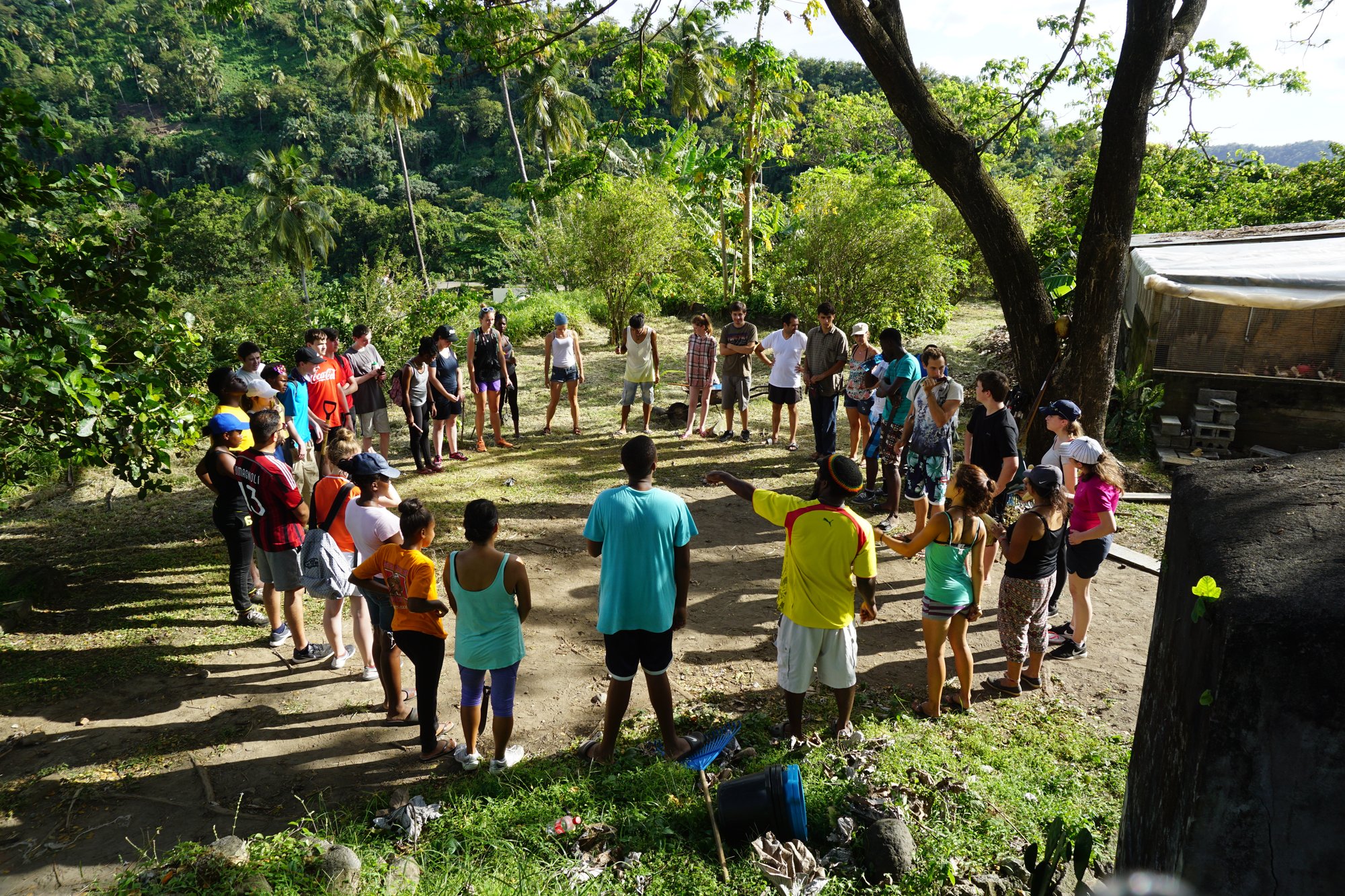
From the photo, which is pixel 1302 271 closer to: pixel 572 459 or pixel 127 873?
pixel 572 459

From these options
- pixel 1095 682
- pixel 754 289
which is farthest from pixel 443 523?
pixel 754 289

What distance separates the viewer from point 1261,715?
2.12 m

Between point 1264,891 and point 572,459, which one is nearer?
point 1264,891

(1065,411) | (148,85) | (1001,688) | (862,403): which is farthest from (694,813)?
(148,85)

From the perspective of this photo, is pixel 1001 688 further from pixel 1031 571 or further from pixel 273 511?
pixel 273 511

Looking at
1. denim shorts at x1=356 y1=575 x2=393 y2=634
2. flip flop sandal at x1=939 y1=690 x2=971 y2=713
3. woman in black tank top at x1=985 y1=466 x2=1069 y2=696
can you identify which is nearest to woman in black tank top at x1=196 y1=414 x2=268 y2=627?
denim shorts at x1=356 y1=575 x2=393 y2=634

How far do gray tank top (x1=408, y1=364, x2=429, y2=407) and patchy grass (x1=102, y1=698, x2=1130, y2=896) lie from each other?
16.9 feet

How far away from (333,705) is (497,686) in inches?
59.4

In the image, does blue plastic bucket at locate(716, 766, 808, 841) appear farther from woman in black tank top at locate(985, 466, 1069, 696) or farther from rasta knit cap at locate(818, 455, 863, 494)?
woman in black tank top at locate(985, 466, 1069, 696)

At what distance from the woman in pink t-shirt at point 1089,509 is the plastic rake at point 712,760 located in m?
2.51

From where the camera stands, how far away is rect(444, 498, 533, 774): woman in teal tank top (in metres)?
3.81

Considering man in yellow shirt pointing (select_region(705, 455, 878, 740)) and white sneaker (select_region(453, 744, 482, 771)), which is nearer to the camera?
man in yellow shirt pointing (select_region(705, 455, 878, 740))

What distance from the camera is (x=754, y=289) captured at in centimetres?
2164

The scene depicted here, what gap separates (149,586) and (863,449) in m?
7.74
